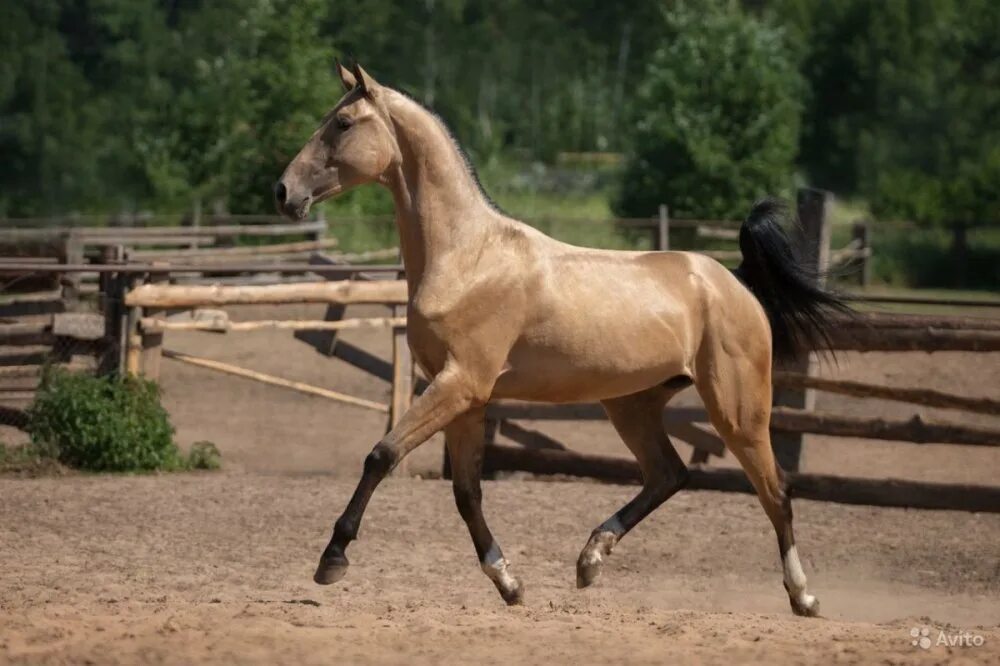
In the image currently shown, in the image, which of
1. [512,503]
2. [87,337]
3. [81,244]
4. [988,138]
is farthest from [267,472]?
[988,138]

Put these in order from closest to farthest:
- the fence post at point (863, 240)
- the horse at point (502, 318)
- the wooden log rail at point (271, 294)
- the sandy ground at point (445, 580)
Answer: the sandy ground at point (445, 580)
the horse at point (502, 318)
the wooden log rail at point (271, 294)
the fence post at point (863, 240)

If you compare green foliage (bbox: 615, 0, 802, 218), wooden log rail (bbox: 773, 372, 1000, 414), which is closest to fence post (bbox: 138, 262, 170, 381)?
wooden log rail (bbox: 773, 372, 1000, 414)

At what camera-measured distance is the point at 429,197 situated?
6051 mm

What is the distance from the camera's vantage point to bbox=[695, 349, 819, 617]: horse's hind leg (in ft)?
21.2

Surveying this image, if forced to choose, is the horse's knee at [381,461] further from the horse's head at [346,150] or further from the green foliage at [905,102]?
the green foliage at [905,102]

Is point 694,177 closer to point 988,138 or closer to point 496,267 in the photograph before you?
point 988,138

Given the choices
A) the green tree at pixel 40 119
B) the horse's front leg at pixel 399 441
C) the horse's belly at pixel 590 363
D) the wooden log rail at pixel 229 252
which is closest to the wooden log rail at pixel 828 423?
the horse's belly at pixel 590 363

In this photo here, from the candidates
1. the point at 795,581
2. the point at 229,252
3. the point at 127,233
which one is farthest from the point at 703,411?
the point at 127,233

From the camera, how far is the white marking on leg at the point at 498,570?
20.1ft

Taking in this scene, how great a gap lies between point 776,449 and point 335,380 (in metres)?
5.76

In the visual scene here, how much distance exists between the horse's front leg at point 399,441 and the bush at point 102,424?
166 inches

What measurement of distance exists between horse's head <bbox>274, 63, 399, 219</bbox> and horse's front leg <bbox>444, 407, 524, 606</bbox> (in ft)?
3.53

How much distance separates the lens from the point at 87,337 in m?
10.2

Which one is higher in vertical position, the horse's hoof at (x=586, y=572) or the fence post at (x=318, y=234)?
the fence post at (x=318, y=234)
